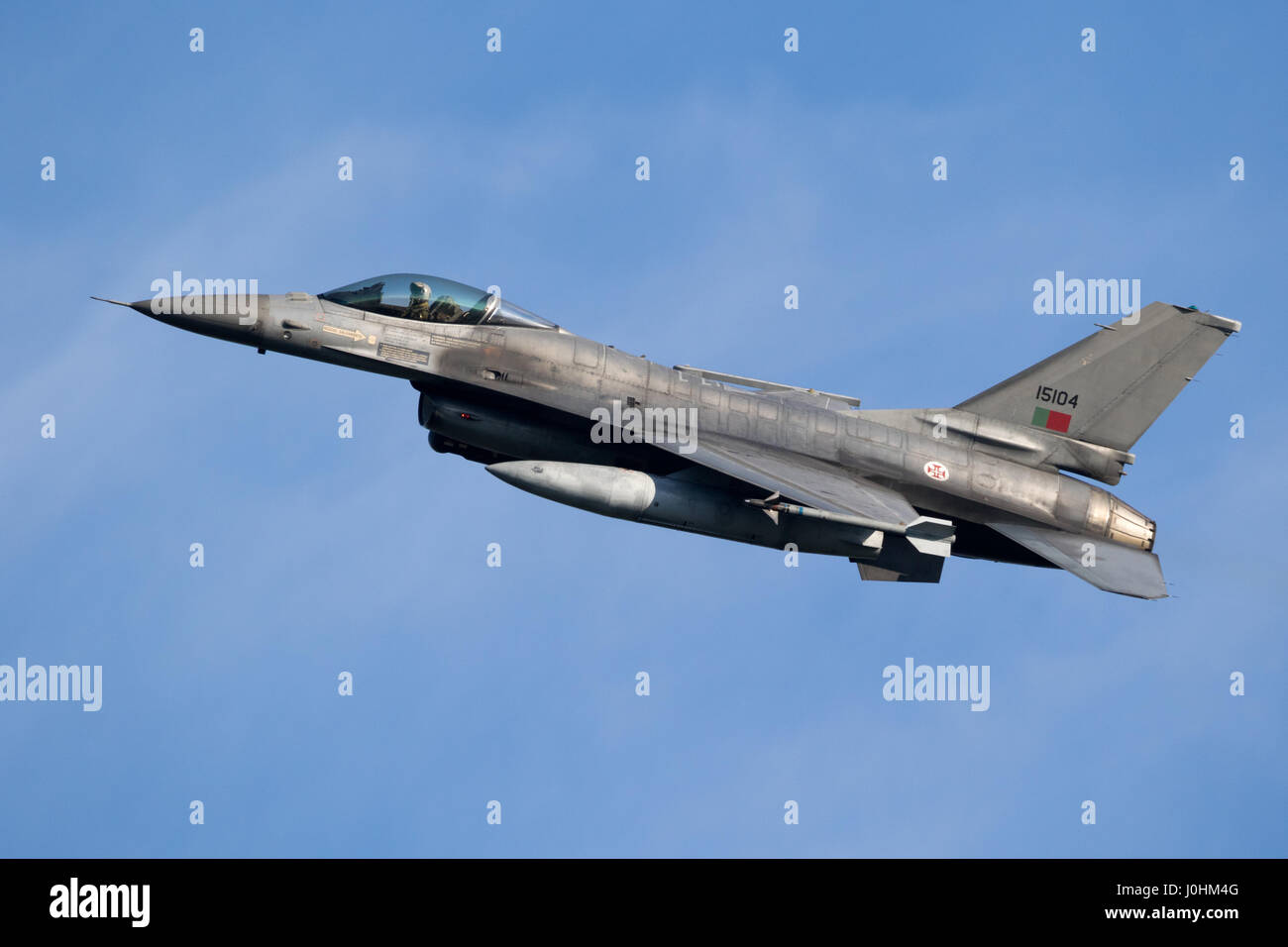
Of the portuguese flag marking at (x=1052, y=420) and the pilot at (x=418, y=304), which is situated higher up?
the pilot at (x=418, y=304)

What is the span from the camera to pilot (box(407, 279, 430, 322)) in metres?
28.5

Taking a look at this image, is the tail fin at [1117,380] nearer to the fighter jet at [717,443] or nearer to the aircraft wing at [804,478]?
the fighter jet at [717,443]

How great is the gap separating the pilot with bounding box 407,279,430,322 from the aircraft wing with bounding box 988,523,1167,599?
36.1ft

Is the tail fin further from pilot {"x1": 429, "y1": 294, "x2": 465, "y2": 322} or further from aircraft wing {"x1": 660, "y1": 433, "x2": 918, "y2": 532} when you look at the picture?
pilot {"x1": 429, "y1": 294, "x2": 465, "y2": 322}

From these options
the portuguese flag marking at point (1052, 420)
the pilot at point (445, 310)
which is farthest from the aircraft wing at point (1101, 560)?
the pilot at point (445, 310)

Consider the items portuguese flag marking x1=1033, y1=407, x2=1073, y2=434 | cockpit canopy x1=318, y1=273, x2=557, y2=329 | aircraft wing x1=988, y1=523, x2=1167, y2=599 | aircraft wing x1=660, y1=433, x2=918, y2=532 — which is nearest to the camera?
aircraft wing x1=660, y1=433, x2=918, y2=532

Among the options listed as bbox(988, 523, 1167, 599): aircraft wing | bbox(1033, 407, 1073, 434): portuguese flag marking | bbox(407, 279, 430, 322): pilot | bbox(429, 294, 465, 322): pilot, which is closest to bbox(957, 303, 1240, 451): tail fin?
bbox(1033, 407, 1073, 434): portuguese flag marking

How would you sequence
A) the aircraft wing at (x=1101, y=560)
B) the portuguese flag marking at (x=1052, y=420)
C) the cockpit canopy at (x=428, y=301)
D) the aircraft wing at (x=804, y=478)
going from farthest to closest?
1. the portuguese flag marking at (x=1052, y=420)
2. the aircraft wing at (x=1101, y=560)
3. the cockpit canopy at (x=428, y=301)
4. the aircraft wing at (x=804, y=478)

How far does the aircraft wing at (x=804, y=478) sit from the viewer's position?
27578 mm

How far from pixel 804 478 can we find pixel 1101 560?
572 centimetres

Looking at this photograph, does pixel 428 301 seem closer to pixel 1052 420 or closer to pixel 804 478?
pixel 804 478

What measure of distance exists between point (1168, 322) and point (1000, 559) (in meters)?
5.69

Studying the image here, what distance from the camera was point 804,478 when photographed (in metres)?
28.4

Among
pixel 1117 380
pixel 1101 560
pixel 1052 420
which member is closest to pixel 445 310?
pixel 1052 420
